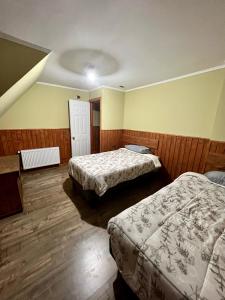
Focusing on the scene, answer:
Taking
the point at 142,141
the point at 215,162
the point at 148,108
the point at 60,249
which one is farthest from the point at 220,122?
the point at 60,249

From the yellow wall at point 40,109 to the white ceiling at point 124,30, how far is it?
1.56 metres

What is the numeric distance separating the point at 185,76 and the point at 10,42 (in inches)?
111

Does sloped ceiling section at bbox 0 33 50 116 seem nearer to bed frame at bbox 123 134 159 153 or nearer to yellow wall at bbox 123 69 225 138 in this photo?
yellow wall at bbox 123 69 225 138

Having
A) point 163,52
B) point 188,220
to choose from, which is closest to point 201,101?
point 163,52

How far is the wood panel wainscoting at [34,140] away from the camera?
127 inches

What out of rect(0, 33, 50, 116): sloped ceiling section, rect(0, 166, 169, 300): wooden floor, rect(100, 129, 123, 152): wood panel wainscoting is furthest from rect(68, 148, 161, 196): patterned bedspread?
rect(0, 33, 50, 116): sloped ceiling section

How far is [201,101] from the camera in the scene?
8.01 ft

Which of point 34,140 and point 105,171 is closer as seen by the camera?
point 105,171

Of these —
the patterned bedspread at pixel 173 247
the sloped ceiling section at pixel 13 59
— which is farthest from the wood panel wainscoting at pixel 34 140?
the patterned bedspread at pixel 173 247

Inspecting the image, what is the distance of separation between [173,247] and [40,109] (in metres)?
3.97

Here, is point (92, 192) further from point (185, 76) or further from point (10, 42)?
Result: point (185, 76)

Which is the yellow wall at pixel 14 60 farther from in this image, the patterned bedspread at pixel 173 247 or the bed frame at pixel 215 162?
the bed frame at pixel 215 162

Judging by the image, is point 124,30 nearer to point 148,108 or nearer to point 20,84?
point 20,84

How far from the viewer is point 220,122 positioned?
2.10 meters
